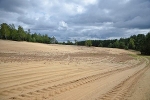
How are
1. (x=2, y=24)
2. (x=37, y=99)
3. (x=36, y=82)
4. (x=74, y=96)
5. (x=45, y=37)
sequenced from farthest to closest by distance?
(x=45, y=37) < (x=2, y=24) < (x=36, y=82) < (x=74, y=96) < (x=37, y=99)

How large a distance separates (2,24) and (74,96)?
8860 cm

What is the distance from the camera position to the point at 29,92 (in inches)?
306

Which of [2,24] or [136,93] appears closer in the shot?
[136,93]

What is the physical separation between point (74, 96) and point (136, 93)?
3.41 metres

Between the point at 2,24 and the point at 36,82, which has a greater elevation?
the point at 2,24

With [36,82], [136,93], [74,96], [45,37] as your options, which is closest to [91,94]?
[74,96]

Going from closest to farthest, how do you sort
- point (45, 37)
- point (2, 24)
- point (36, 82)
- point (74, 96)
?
point (74, 96) < point (36, 82) < point (2, 24) < point (45, 37)

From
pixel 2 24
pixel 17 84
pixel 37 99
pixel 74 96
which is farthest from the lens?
pixel 2 24

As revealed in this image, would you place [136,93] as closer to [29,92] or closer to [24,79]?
[29,92]

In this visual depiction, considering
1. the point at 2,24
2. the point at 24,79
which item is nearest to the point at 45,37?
the point at 2,24

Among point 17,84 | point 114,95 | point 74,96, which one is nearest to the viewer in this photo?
point 74,96

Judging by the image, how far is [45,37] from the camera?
129 m

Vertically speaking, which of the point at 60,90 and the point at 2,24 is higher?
the point at 2,24

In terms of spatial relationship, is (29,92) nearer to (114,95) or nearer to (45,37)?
(114,95)
